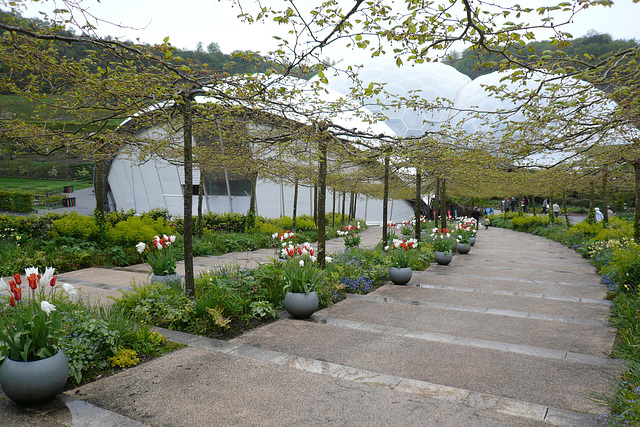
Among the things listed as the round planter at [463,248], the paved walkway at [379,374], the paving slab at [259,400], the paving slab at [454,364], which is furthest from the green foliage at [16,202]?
the paving slab at [259,400]

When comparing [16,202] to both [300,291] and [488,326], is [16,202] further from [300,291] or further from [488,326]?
[488,326]

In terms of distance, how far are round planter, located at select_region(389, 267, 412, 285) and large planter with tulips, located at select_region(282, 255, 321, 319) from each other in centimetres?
299

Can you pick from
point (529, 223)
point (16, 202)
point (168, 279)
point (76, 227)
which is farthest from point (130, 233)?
point (529, 223)

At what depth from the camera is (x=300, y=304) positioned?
610 centimetres

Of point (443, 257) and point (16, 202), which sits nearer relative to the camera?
point (443, 257)

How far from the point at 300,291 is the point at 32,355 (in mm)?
3578

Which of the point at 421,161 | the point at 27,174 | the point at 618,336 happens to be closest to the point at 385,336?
the point at 618,336

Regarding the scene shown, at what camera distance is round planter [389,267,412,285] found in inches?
354

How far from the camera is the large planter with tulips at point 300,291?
612 cm

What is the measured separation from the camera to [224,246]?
13.9 meters

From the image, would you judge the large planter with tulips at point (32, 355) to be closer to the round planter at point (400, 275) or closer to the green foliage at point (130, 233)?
the round planter at point (400, 275)

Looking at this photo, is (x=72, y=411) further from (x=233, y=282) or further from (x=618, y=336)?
(x=618, y=336)

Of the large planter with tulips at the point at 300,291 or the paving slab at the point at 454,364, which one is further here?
the large planter with tulips at the point at 300,291

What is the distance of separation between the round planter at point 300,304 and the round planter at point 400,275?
331 cm
